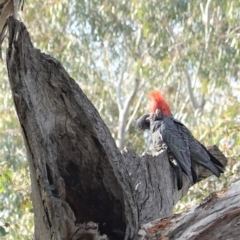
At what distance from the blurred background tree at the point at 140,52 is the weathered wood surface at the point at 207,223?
538 centimetres

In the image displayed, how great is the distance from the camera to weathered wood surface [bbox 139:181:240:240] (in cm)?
200

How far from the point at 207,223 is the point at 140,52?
823cm

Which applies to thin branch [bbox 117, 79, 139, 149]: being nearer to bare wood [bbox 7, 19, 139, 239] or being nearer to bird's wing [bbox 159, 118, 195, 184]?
bird's wing [bbox 159, 118, 195, 184]

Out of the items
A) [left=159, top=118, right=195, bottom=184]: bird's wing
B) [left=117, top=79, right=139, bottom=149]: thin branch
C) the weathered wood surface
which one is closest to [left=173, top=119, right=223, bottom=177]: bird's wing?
[left=159, top=118, right=195, bottom=184]: bird's wing

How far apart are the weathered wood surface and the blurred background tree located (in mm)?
5385

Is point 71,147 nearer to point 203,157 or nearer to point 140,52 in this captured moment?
point 203,157

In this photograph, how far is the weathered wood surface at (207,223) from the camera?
200cm

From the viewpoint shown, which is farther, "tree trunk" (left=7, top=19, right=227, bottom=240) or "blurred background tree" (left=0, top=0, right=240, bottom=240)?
"blurred background tree" (left=0, top=0, right=240, bottom=240)

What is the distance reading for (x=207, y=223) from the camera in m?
2.02

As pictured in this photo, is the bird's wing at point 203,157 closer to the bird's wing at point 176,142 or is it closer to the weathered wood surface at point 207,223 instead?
the bird's wing at point 176,142

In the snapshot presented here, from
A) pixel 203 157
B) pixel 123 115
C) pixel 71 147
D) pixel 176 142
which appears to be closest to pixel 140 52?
pixel 123 115

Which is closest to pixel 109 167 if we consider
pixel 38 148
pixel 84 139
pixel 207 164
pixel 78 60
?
pixel 84 139

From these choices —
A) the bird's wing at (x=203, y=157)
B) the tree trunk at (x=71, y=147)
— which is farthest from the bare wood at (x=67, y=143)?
the bird's wing at (x=203, y=157)

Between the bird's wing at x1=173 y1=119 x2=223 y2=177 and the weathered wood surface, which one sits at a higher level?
the bird's wing at x1=173 y1=119 x2=223 y2=177
